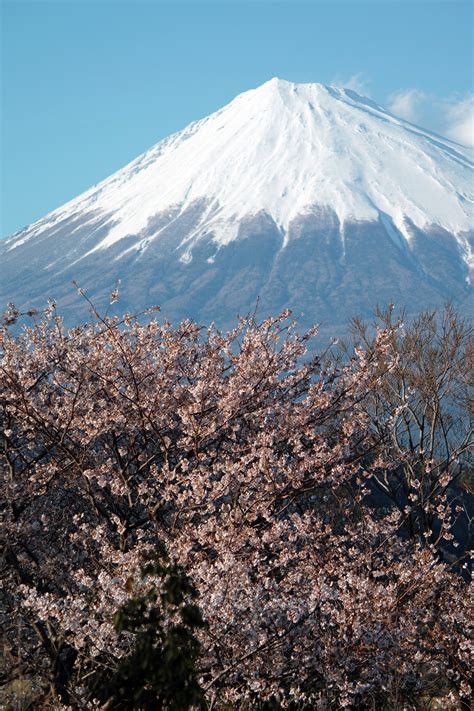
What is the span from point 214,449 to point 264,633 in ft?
9.21

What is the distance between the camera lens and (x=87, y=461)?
26.2ft

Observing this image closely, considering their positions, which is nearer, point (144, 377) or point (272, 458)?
point (272, 458)

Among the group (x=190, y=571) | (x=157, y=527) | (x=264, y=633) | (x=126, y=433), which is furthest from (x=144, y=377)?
(x=264, y=633)

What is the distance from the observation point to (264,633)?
6.17 m

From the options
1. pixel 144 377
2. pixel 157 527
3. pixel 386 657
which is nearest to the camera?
pixel 386 657

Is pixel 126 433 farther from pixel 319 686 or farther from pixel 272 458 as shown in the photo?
pixel 319 686

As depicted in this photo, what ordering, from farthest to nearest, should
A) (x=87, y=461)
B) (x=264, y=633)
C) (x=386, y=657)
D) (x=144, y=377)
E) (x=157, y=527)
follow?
(x=144, y=377), (x=87, y=461), (x=157, y=527), (x=386, y=657), (x=264, y=633)

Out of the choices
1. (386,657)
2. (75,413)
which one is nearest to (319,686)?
(386,657)

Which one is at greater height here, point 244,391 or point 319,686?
point 244,391

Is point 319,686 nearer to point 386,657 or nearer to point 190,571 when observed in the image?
point 386,657

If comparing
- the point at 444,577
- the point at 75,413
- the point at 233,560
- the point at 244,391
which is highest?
the point at 75,413

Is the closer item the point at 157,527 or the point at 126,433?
the point at 157,527

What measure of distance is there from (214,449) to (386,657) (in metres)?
2.74

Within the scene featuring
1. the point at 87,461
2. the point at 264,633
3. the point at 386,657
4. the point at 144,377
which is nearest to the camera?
the point at 264,633
